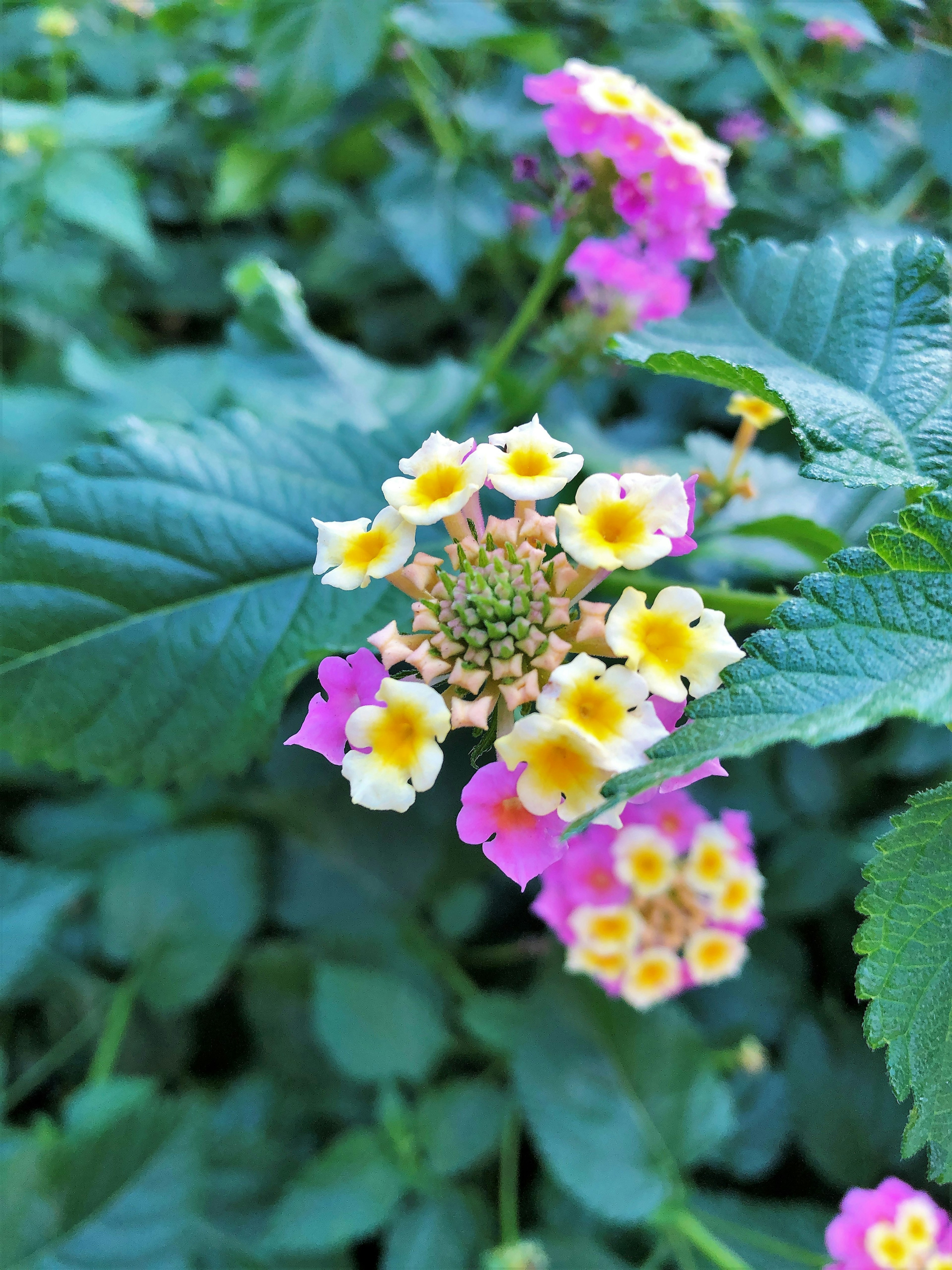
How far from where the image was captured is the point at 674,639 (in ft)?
1.39

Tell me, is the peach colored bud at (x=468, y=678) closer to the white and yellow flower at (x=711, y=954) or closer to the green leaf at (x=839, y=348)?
the green leaf at (x=839, y=348)

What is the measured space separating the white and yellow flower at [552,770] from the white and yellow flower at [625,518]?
91mm

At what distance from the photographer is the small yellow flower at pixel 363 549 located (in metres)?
0.45

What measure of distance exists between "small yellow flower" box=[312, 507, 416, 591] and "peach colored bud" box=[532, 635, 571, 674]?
89 millimetres

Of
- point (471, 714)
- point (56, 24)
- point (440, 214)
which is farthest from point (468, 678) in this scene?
point (56, 24)

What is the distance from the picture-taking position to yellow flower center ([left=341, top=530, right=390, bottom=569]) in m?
0.47

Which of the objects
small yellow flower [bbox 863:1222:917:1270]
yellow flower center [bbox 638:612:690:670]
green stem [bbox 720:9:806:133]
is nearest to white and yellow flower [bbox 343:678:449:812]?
yellow flower center [bbox 638:612:690:670]

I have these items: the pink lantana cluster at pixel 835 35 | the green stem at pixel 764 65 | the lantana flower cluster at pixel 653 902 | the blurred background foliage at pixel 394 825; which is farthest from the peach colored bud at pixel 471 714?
the pink lantana cluster at pixel 835 35

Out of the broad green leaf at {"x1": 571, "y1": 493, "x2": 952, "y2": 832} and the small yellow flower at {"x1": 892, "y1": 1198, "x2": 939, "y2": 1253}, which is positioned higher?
the broad green leaf at {"x1": 571, "y1": 493, "x2": 952, "y2": 832}

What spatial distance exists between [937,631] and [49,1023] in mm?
1265

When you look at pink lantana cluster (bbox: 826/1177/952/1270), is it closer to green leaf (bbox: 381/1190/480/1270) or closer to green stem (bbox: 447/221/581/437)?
green leaf (bbox: 381/1190/480/1270)

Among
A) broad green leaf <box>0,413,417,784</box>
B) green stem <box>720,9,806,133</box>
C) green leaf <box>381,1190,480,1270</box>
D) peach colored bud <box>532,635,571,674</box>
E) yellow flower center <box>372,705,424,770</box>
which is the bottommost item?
green leaf <box>381,1190,480,1270</box>

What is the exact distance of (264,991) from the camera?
1.13 m

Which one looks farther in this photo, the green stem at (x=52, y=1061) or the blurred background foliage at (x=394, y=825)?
the green stem at (x=52, y=1061)
